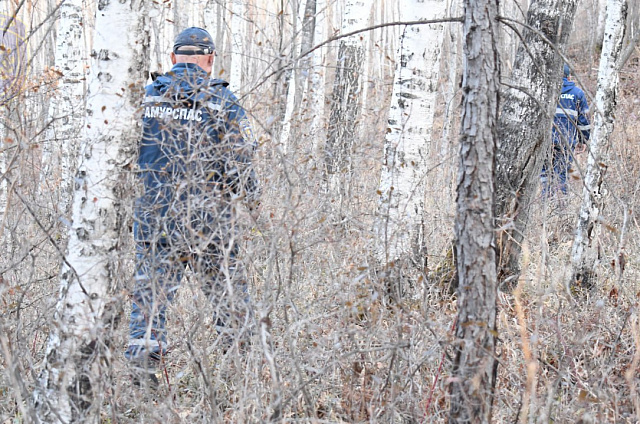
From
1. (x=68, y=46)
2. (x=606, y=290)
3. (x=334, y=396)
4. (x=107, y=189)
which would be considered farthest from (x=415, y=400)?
(x=68, y=46)

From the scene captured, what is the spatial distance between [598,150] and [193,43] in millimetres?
3109

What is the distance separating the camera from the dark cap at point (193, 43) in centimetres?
364

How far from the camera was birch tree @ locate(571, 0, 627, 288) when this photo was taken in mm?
4605

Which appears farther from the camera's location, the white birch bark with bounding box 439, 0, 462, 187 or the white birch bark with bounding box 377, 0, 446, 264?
the white birch bark with bounding box 439, 0, 462, 187

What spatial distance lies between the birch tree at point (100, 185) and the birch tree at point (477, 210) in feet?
4.92

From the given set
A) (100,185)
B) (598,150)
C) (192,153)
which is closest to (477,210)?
(192,153)

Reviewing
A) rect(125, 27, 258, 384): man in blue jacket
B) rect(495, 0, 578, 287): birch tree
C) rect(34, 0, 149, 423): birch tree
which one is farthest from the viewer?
rect(495, 0, 578, 287): birch tree

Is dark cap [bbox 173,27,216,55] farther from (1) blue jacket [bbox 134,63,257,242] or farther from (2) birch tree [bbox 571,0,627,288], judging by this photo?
(2) birch tree [bbox 571,0,627,288]

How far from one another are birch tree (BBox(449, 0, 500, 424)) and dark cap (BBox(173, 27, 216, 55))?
176 cm

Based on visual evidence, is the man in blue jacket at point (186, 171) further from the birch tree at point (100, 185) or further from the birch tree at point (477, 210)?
the birch tree at point (477, 210)

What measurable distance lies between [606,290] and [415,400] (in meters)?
2.57

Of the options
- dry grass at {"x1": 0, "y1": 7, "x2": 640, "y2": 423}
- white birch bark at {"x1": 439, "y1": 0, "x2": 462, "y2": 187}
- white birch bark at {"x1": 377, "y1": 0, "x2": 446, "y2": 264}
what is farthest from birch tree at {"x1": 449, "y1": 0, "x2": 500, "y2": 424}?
white birch bark at {"x1": 377, "y1": 0, "x2": 446, "y2": 264}

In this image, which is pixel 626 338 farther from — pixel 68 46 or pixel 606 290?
pixel 68 46

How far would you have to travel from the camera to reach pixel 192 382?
3.62m
